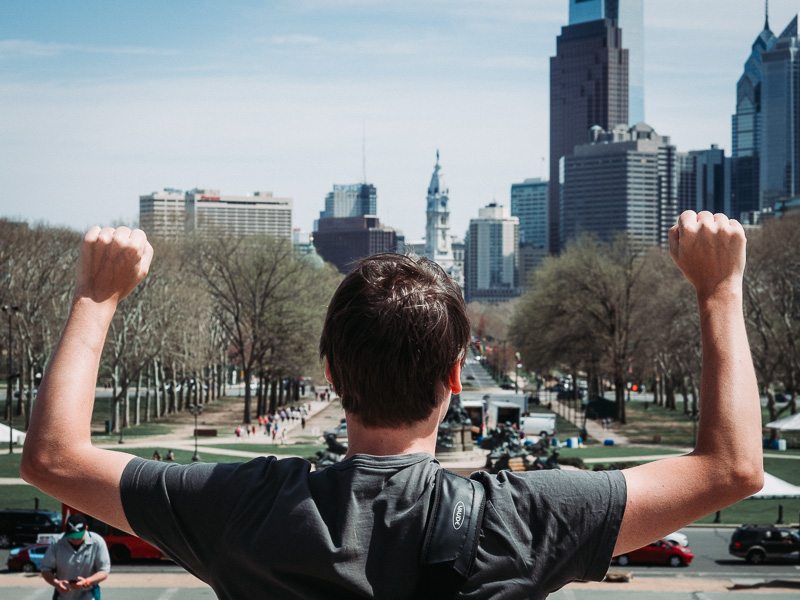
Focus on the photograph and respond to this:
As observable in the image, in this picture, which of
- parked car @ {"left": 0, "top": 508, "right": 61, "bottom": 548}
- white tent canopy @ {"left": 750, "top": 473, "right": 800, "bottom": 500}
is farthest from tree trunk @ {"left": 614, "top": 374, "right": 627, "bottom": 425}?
parked car @ {"left": 0, "top": 508, "right": 61, "bottom": 548}

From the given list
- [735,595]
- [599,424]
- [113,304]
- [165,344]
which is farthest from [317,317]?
[113,304]

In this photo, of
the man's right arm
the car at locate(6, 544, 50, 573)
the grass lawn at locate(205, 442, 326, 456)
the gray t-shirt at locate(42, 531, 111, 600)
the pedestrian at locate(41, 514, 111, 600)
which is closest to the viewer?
the man's right arm

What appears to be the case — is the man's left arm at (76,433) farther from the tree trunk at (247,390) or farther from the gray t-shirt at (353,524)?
the tree trunk at (247,390)

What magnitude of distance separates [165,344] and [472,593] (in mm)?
53445

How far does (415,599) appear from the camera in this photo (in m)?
1.84

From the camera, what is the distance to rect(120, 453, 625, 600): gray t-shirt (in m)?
1.85

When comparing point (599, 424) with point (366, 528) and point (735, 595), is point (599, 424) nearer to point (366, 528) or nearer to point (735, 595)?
point (735, 595)

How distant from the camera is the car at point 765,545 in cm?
2256

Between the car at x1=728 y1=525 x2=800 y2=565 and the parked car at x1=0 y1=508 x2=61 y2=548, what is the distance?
669 inches

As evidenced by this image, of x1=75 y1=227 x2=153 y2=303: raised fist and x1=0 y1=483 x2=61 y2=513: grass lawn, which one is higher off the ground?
x1=75 y1=227 x2=153 y2=303: raised fist

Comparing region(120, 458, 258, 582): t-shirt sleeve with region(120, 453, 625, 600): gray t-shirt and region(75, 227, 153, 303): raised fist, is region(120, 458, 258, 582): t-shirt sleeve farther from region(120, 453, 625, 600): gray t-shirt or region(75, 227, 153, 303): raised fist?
region(75, 227, 153, 303): raised fist

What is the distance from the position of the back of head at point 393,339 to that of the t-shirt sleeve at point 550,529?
0.27 m

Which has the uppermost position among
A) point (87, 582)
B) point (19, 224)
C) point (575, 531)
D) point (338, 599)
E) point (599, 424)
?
point (19, 224)

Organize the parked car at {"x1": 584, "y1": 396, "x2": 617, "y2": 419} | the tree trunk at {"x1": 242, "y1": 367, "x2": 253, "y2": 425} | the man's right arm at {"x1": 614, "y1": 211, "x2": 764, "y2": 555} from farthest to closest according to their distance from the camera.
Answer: the parked car at {"x1": 584, "y1": 396, "x2": 617, "y2": 419}
the tree trunk at {"x1": 242, "y1": 367, "x2": 253, "y2": 425}
the man's right arm at {"x1": 614, "y1": 211, "x2": 764, "y2": 555}
